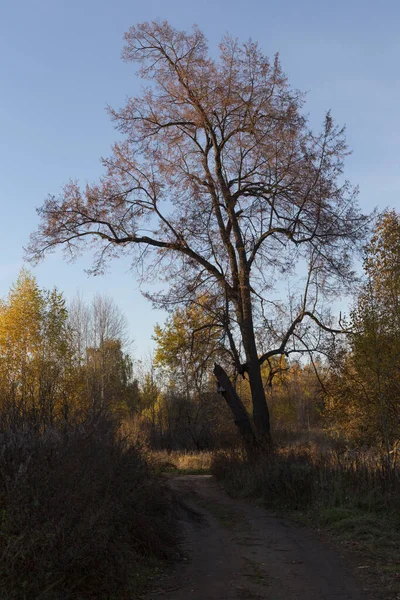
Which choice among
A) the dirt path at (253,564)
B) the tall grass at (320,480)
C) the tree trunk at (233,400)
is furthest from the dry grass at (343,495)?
the tree trunk at (233,400)

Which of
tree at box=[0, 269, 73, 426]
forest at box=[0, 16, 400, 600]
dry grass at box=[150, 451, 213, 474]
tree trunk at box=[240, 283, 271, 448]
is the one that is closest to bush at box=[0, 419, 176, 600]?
forest at box=[0, 16, 400, 600]

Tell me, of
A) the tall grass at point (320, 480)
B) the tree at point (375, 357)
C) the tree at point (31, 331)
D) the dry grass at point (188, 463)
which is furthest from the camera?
the tree at point (31, 331)

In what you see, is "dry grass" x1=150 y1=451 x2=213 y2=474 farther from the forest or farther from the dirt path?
the dirt path

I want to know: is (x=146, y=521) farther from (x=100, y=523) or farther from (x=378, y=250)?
(x=378, y=250)

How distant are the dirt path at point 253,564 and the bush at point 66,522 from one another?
764mm

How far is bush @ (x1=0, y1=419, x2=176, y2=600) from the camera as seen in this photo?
17.2 ft

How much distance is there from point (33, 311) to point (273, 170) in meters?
Result: 20.6

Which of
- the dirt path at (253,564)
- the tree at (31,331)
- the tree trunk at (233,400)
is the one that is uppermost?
the tree at (31,331)

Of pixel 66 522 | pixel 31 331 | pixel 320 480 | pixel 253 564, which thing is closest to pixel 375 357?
pixel 320 480

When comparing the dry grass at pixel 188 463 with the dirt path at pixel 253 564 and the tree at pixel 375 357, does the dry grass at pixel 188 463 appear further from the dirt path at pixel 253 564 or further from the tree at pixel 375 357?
the dirt path at pixel 253 564

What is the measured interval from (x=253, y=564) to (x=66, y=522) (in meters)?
3.85

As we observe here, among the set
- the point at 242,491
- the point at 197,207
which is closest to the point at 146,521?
the point at 242,491

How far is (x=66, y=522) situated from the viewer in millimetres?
Result: 5754

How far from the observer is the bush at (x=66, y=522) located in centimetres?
525
